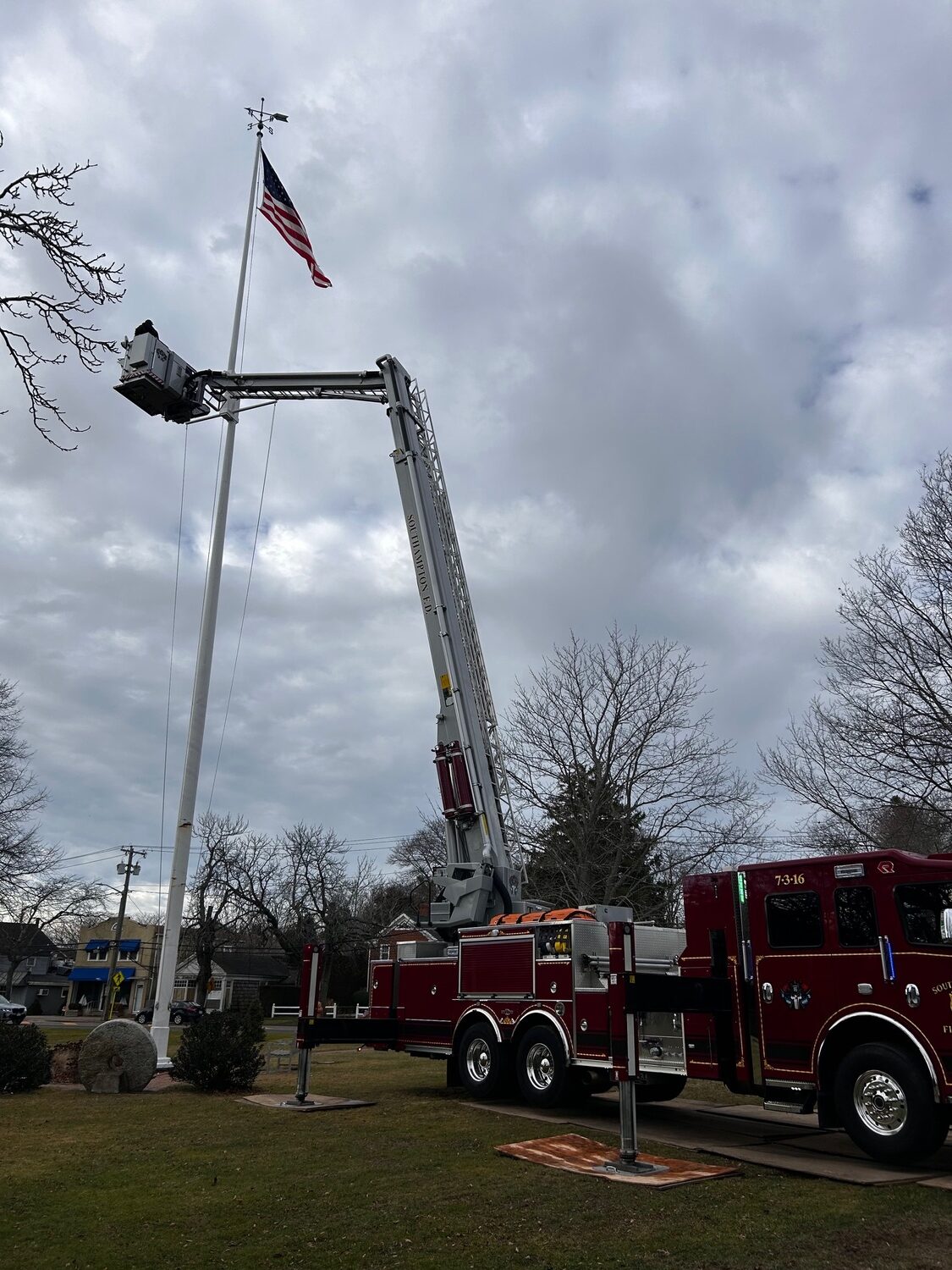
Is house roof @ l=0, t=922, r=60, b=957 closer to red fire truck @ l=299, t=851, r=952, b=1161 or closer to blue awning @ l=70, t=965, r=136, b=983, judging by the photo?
blue awning @ l=70, t=965, r=136, b=983

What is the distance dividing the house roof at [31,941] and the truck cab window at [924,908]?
52502mm

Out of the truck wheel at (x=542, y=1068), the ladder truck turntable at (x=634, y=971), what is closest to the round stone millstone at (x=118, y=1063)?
the ladder truck turntable at (x=634, y=971)

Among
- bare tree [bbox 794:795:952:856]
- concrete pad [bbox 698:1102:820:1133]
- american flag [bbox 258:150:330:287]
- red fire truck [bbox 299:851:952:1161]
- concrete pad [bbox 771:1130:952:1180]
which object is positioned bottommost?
concrete pad [bbox 698:1102:820:1133]

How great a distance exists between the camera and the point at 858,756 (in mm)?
20188

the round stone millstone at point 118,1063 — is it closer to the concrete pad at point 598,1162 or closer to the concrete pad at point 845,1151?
the concrete pad at point 598,1162

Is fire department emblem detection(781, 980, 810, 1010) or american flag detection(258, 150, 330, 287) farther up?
american flag detection(258, 150, 330, 287)

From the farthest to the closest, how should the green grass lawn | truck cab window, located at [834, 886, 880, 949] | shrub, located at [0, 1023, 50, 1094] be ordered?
shrub, located at [0, 1023, 50, 1094] < truck cab window, located at [834, 886, 880, 949] < the green grass lawn

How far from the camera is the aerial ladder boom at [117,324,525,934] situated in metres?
14.2

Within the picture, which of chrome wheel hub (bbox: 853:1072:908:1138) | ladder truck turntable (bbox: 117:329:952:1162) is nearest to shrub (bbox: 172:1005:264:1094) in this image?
ladder truck turntable (bbox: 117:329:952:1162)

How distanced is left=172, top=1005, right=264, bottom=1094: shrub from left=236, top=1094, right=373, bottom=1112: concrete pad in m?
0.57

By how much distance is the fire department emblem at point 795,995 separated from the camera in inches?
376

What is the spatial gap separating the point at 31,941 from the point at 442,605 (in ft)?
190

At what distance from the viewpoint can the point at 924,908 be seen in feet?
29.4

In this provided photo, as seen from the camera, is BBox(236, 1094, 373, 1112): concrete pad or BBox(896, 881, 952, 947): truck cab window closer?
BBox(896, 881, 952, 947): truck cab window
